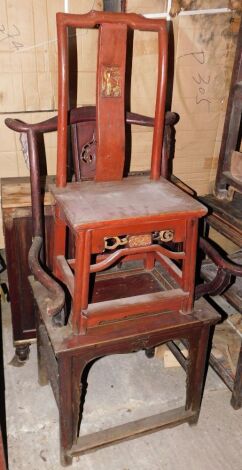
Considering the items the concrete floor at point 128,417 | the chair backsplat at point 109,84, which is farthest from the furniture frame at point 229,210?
the chair backsplat at point 109,84

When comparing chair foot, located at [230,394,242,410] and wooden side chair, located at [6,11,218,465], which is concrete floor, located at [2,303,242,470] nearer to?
chair foot, located at [230,394,242,410]

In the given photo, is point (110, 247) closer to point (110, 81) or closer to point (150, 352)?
point (110, 81)

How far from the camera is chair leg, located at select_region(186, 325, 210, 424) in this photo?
6.02 feet

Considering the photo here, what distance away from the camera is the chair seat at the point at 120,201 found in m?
1.48

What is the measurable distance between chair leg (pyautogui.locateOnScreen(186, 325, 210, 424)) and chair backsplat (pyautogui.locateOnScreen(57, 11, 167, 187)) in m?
0.78

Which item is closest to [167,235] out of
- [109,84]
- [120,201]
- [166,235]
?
[166,235]

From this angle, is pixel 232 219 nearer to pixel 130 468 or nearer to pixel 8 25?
pixel 130 468

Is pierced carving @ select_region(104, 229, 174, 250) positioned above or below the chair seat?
below

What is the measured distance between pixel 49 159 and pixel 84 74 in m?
0.51

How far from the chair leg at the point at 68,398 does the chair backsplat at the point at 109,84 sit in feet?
2.38

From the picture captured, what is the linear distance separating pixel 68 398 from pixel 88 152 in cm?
117

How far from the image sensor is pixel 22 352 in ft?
7.85

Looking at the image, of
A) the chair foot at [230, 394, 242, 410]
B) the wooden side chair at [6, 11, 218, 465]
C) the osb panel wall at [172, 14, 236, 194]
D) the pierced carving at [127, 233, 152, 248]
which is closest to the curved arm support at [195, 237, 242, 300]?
the wooden side chair at [6, 11, 218, 465]

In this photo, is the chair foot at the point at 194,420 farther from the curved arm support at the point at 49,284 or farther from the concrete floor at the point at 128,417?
the curved arm support at the point at 49,284
